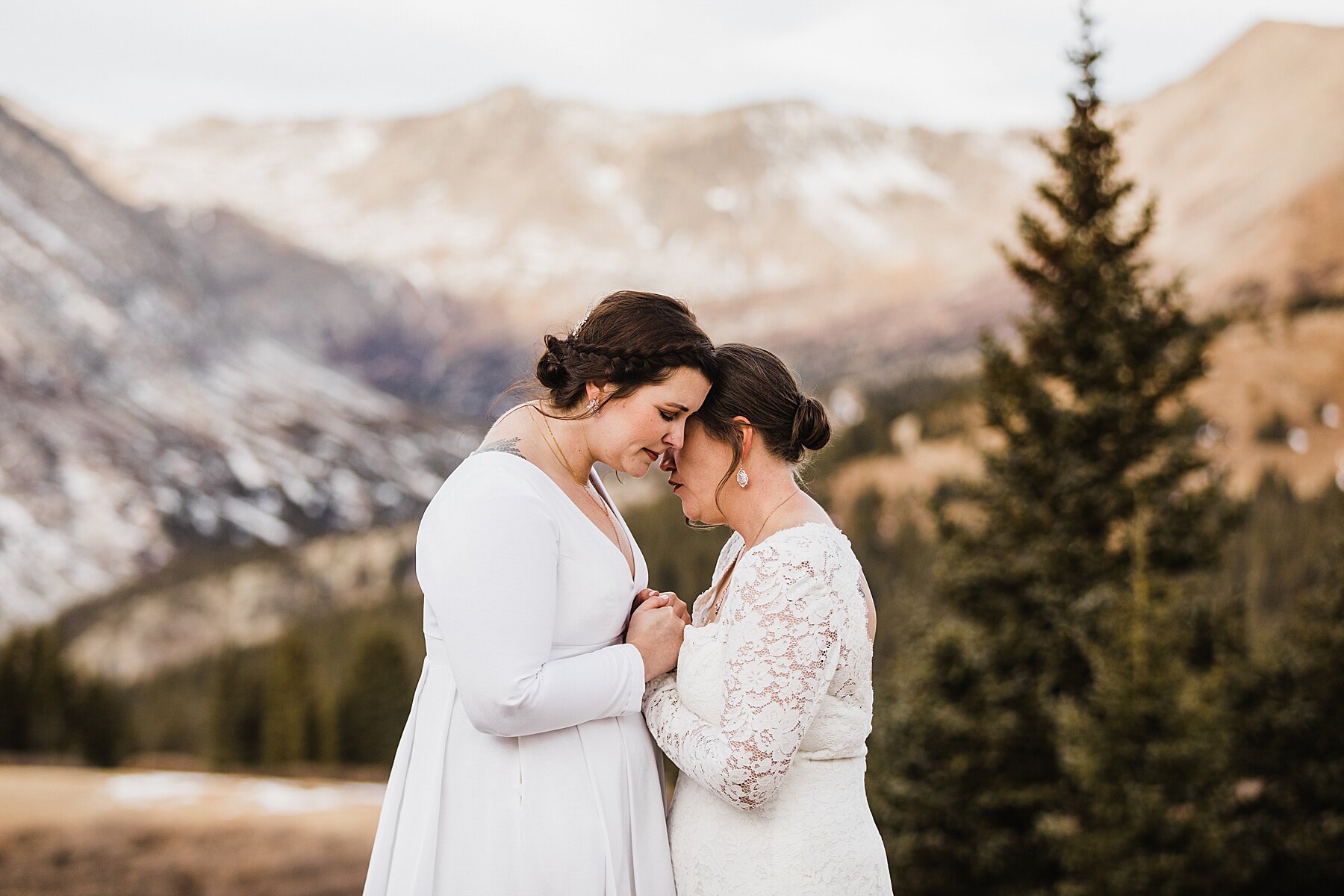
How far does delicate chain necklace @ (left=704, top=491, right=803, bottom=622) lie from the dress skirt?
18.7 inches

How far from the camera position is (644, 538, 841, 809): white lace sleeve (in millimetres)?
3141

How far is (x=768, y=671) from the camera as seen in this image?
315 centimetres

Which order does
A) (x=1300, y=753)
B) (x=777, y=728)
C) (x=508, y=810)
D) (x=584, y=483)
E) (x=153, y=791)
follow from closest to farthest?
(x=777, y=728)
(x=508, y=810)
(x=584, y=483)
(x=1300, y=753)
(x=153, y=791)

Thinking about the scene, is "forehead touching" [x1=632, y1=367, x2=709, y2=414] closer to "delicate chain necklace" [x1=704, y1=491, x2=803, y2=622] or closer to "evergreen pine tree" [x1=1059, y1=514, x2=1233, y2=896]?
"delicate chain necklace" [x1=704, y1=491, x2=803, y2=622]

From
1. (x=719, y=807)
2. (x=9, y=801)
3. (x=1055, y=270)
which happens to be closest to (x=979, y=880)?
(x=1055, y=270)

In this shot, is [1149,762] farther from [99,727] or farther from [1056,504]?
[99,727]

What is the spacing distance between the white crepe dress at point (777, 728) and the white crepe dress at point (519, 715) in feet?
0.56

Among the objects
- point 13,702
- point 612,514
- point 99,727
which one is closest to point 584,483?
point 612,514

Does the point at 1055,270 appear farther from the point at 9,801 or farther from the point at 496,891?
the point at 9,801

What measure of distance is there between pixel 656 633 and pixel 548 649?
45 centimetres

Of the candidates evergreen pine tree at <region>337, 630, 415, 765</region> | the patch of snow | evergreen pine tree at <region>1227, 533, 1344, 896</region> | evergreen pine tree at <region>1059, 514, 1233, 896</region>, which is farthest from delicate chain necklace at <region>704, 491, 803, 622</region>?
evergreen pine tree at <region>337, 630, 415, 765</region>

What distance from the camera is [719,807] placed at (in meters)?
3.51

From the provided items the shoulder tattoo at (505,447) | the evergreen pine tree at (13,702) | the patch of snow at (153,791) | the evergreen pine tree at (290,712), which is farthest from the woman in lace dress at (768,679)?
the evergreen pine tree at (13,702)

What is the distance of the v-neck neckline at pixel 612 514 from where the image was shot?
325cm
